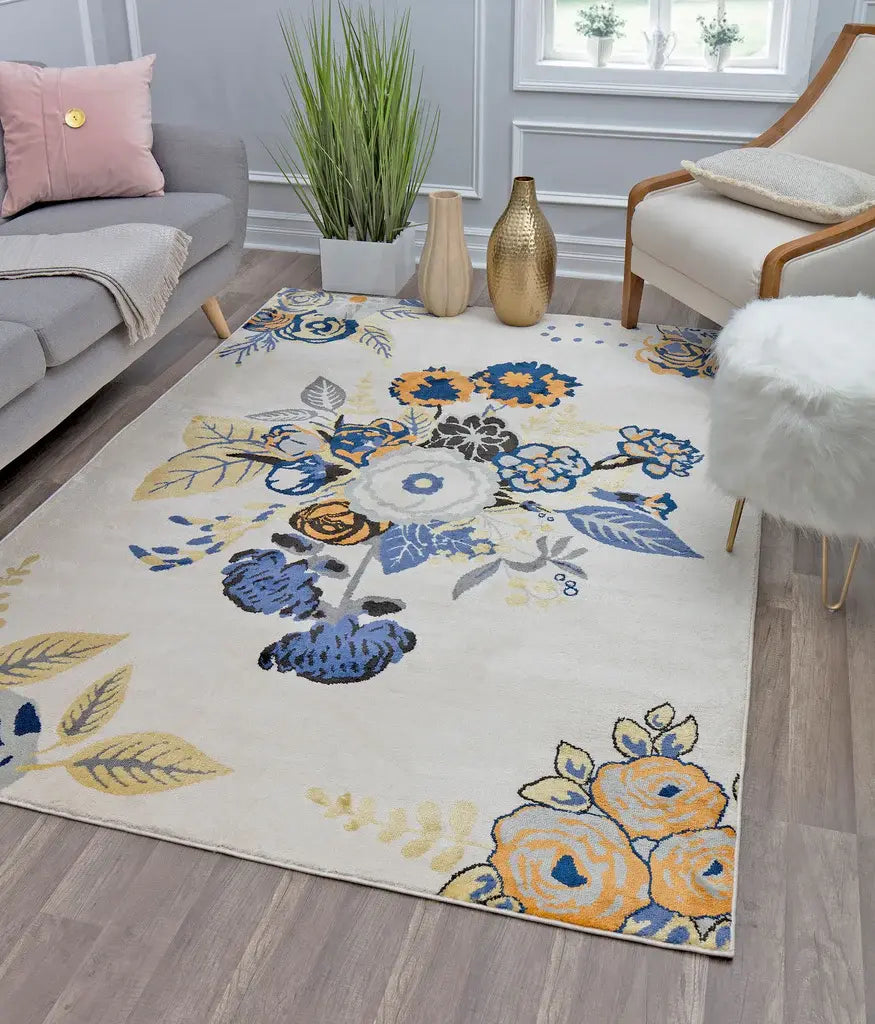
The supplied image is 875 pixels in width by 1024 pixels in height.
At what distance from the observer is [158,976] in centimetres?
145

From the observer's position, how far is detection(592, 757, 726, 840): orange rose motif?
5.48ft

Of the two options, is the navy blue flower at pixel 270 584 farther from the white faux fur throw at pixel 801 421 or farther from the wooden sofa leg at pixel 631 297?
the wooden sofa leg at pixel 631 297

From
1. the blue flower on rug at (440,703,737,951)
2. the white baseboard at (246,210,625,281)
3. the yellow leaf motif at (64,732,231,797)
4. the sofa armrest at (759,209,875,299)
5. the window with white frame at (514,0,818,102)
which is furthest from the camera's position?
the white baseboard at (246,210,625,281)

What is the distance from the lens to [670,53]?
3709 millimetres

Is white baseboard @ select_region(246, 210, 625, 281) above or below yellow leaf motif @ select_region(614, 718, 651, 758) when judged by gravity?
above

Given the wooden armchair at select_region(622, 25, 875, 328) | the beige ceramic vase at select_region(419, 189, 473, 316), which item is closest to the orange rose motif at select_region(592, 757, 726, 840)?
the wooden armchair at select_region(622, 25, 875, 328)

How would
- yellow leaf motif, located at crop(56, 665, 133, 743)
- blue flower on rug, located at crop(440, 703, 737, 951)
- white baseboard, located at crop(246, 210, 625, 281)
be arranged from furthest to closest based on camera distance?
1. white baseboard, located at crop(246, 210, 625, 281)
2. yellow leaf motif, located at crop(56, 665, 133, 743)
3. blue flower on rug, located at crop(440, 703, 737, 951)

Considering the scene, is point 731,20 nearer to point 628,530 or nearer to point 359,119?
point 359,119

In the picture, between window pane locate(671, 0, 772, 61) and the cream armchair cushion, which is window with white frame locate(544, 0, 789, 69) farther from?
the cream armchair cushion

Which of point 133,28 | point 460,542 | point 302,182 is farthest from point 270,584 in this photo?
point 133,28

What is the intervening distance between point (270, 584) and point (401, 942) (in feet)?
3.01

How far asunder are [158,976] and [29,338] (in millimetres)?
1491

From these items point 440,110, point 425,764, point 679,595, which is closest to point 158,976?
point 425,764

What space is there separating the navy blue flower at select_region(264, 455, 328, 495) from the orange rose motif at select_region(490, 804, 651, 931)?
1147mm
